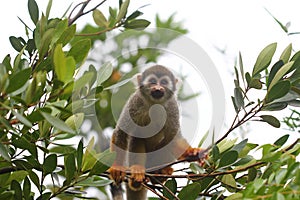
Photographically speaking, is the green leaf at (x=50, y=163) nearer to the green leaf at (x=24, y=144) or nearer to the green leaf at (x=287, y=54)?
the green leaf at (x=24, y=144)

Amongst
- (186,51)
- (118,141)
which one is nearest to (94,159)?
(186,51)

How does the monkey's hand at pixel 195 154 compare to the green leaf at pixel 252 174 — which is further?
the monkey's hand at pixel 195 154

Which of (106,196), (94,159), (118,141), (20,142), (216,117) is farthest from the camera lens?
(106,196)

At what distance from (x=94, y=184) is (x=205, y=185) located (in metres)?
0.52

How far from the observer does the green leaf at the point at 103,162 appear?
2078 millimetres

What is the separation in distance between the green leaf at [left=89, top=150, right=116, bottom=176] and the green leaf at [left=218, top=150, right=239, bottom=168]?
439mm

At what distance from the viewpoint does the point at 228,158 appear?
82.3 inches

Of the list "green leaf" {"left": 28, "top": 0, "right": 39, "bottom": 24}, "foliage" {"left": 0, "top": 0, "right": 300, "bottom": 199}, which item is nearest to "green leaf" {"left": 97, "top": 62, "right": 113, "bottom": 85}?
"foliage" {"left": 0, "top": 0, "right": 300, "bottom": 199}

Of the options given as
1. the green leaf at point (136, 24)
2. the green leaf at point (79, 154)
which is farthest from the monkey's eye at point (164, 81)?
the green leaf at point (79, 154)

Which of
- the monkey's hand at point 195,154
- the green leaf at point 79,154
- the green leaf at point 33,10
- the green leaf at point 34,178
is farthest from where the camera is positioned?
the monkey's hand at point 195,154

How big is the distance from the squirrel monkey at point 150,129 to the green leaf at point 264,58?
0.77 m

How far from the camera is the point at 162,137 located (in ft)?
10.9

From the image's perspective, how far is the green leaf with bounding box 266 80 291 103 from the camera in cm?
209

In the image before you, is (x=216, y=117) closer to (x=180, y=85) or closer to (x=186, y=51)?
(x=186, y=51)
